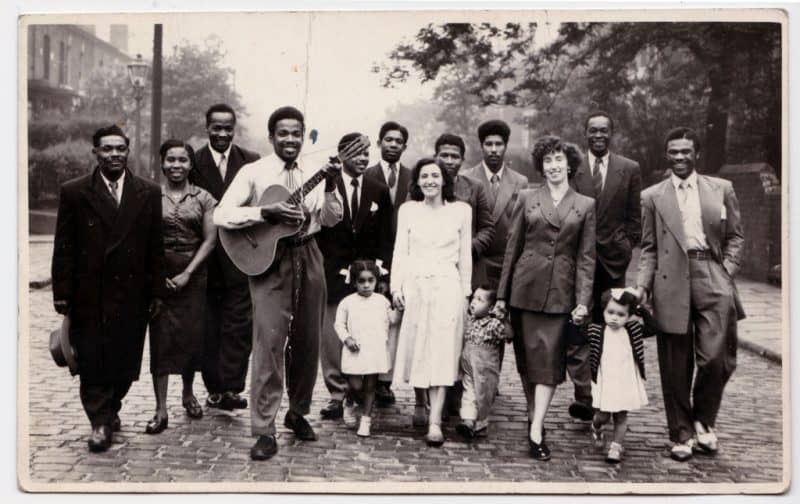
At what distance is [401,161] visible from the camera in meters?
6.13

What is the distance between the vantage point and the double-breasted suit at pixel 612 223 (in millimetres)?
5873

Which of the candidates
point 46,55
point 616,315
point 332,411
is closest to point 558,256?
point 616,315

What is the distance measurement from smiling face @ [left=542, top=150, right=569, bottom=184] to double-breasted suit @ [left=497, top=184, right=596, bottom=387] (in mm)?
103

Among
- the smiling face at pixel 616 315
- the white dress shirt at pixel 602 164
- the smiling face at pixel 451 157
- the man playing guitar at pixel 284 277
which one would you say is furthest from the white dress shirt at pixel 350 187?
the smiling face at pixel 616 315

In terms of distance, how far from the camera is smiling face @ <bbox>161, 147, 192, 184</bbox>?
574 centimetres

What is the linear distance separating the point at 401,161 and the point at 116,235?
2.10 meters

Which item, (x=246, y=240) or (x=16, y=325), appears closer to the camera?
(x=246, y=240)

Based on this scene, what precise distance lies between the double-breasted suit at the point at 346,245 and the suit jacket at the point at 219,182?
0.67 metres

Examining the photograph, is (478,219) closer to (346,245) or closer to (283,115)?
(346,245)

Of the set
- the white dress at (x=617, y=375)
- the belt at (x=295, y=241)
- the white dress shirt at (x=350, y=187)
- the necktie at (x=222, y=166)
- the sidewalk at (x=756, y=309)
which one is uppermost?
the necktie at (x=222, y=166)

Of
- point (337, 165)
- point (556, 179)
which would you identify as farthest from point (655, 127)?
point (337, 165)

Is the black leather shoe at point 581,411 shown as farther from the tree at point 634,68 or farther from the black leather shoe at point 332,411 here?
the tree at point 634,68

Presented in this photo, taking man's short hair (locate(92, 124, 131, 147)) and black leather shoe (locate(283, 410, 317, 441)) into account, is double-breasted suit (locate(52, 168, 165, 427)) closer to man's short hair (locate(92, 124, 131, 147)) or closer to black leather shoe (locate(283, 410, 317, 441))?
man's short hair (locate(92, 124, 131, 147))

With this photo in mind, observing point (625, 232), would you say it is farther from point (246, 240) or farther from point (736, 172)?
point (246, 240)
